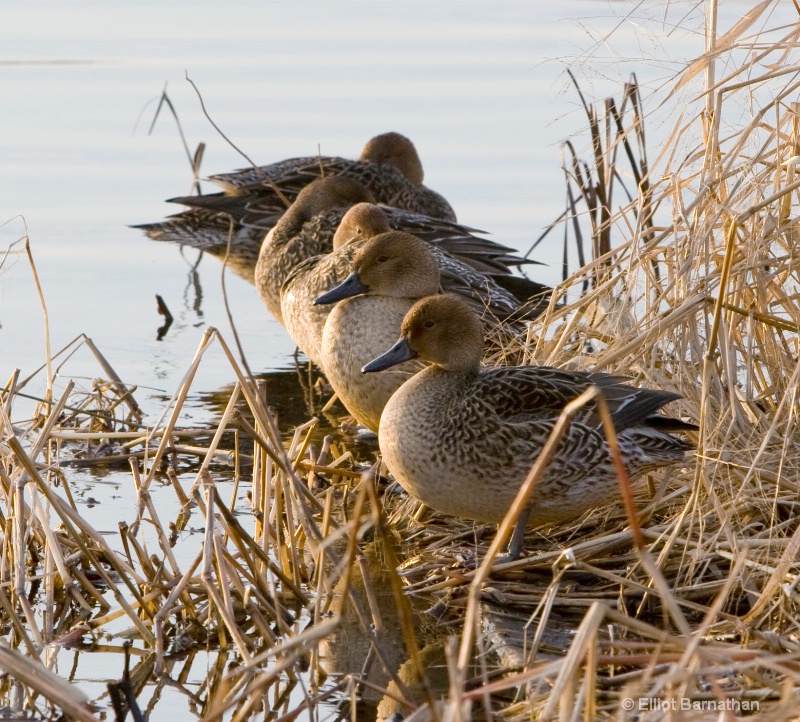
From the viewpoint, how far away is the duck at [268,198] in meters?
7.91

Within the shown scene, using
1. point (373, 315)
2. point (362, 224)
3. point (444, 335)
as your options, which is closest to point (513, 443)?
point (444, 335)

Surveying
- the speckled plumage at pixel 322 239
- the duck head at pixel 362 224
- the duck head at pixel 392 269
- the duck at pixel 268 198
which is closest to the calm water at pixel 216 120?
the duck at pixel 268 198

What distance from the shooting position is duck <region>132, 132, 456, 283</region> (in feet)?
26.0

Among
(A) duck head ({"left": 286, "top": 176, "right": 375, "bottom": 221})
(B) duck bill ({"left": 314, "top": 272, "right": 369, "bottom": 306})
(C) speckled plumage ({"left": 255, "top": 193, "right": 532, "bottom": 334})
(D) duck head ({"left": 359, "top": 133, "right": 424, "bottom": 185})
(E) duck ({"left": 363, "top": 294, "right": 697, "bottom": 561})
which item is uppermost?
(D) duck head ({"left": 359, "top": 133, "right": 424, "bottom": 185})

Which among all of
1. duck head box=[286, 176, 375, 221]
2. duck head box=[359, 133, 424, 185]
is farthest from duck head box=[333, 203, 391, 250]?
duck head box=[359, 133, 424, 185]

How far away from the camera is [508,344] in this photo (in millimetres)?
5375

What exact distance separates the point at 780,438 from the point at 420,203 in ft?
13.4

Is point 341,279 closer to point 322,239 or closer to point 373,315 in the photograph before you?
point 373,315

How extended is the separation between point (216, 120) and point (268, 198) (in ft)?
6.25

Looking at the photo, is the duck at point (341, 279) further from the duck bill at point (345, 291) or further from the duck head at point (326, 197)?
the duck head at point (326, 197)

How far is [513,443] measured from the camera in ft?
13.4

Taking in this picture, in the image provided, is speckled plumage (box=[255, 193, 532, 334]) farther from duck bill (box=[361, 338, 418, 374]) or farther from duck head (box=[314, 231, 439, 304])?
duck bill (box=[361, 338, 418, 374])

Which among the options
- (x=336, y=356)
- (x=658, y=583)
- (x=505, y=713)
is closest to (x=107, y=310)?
(x=336, y=356)

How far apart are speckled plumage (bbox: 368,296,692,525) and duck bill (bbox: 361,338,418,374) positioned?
0.23 m
